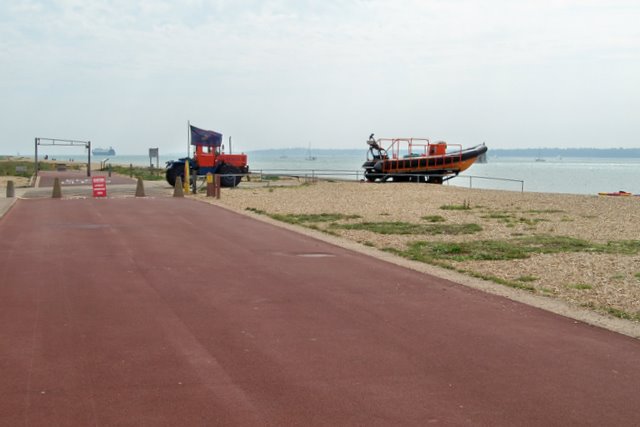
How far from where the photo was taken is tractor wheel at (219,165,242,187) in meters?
37.2

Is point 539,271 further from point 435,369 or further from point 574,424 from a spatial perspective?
point 574,424

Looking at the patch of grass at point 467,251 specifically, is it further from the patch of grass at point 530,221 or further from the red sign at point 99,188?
the red sign at point 99,188

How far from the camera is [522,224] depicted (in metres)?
18.7

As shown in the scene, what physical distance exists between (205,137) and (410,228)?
22.8m

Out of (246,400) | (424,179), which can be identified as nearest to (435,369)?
(246,400)

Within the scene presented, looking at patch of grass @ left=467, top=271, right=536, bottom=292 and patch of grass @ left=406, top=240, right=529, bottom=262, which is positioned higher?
patch of grass @ left=406, top=240, right=529, bottom=262

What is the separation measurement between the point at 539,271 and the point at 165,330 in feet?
20.6

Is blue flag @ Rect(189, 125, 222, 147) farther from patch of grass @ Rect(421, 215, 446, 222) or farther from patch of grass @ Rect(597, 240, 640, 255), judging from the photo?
patch of grass @ Rect(597, 240, 640, 255)

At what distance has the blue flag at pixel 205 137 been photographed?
38250 mm

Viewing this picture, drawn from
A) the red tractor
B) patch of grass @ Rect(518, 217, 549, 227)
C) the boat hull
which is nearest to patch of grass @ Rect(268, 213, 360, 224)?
patch of grass @ Rect(518, 217, 549, 227)

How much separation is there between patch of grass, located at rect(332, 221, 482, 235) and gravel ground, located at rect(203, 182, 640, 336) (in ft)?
1.25

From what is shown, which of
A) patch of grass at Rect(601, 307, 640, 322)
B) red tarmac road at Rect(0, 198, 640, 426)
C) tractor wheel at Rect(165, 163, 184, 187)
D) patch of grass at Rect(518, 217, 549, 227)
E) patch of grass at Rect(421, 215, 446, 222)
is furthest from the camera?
tractor wheel at Rect(165, 163, 184, 187)

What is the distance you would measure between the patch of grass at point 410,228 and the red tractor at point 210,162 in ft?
61.2

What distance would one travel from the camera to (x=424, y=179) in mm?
45062
